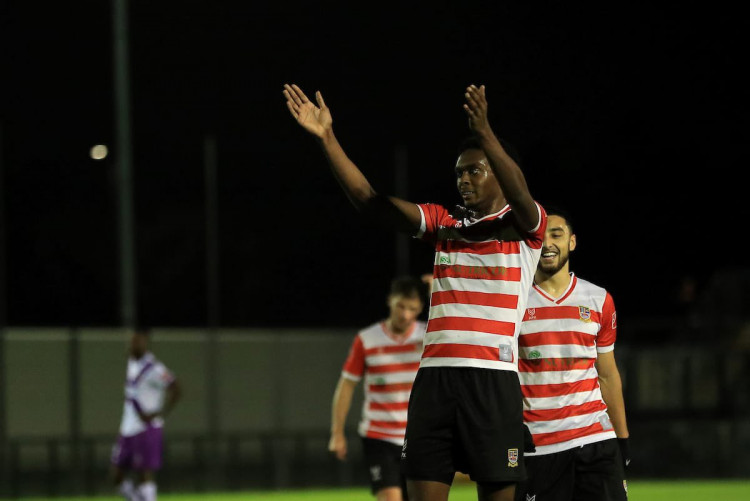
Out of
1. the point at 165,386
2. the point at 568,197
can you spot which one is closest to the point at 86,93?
the point at 165,386

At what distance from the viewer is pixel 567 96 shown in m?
17.0

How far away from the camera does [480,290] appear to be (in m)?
5.01

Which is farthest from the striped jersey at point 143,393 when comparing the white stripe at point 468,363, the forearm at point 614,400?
the white stripe at point 468,363

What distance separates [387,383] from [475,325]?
3628 millimetres

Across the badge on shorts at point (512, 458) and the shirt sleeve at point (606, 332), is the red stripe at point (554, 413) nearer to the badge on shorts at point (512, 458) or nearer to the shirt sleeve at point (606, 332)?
the shirt sleeve at point (606, 332)

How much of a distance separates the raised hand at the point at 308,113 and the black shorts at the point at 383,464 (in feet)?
11.9

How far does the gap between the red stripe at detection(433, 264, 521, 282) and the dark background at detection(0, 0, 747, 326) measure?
10507 millimetres

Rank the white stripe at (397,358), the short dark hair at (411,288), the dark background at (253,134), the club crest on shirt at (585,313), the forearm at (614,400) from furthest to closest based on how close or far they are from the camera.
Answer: the dark background at (253,134), the white stripe at (397,358), the short dark hair at (411,288), the forearm at (614,400), the club crest on shirt at (585,313)

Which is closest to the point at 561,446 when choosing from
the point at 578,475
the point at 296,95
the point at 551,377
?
the point at 578,475

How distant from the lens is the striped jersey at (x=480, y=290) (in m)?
4.98

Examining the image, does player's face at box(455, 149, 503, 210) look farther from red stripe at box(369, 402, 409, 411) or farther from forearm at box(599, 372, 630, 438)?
red stripe at box(369, 402, 409, 411)

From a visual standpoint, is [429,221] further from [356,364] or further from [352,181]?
[356,364]

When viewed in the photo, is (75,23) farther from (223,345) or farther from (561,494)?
(561,494)

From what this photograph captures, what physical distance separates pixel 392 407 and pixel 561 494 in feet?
8.80
